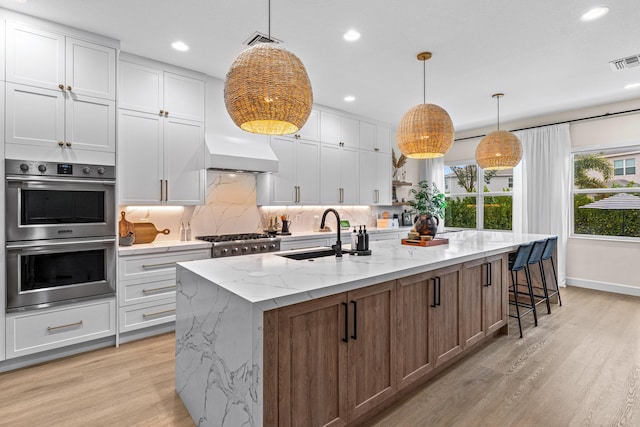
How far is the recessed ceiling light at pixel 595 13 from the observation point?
8.50 feet

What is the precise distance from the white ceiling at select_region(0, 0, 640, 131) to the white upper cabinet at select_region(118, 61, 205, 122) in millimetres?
169

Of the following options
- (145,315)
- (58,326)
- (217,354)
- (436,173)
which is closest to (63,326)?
(58,326)

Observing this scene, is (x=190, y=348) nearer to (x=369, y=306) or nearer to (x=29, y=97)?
(x=369, y=306)

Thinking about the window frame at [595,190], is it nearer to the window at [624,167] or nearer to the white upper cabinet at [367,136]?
the window at [624,167]

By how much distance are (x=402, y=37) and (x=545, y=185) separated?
3.90 meters

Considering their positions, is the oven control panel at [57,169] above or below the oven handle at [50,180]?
above

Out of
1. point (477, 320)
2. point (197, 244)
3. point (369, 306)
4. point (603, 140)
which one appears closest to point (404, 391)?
point (369, 306)

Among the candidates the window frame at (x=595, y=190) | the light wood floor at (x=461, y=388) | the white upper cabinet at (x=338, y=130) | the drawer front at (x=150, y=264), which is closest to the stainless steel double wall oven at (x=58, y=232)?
the drawer front at (x=150, y=264)

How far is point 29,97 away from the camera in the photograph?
8.84 feet

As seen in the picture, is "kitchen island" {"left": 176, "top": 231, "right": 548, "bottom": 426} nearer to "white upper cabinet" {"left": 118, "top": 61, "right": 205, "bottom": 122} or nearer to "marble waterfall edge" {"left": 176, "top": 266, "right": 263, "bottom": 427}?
"marble waterfall edge" {"left": 176, "top": 266, "right": 263, "bottom": 427}

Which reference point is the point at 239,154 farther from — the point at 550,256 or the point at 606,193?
the point at 606,193

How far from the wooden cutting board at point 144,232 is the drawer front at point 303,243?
150cm

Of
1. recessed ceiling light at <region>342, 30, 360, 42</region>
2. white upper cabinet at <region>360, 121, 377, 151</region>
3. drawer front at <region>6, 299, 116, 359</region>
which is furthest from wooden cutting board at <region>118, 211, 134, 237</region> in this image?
white upper cabinet at <region>360, 121, 377, 151</region>

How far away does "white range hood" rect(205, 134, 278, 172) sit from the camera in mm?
3809
